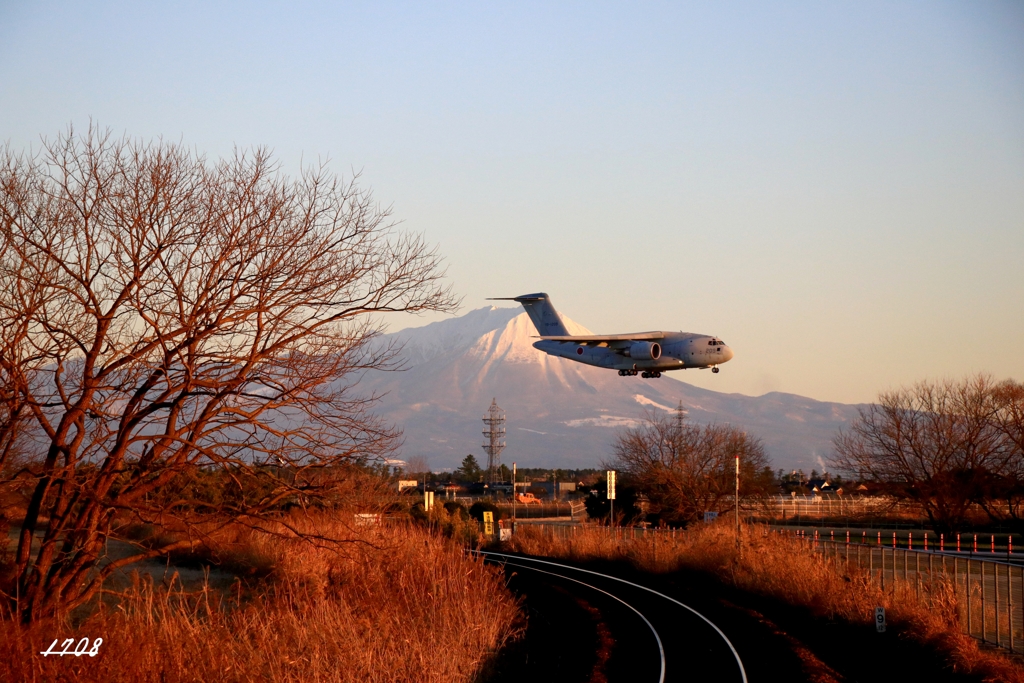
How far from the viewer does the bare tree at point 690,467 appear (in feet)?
180

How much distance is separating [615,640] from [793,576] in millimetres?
8434

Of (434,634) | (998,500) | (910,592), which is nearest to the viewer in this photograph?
(434,634)

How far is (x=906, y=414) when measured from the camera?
58500 millimetres

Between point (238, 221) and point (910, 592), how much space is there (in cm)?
1647

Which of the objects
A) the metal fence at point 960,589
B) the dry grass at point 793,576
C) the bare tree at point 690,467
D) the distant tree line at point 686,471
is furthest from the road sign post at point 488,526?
the metal fence at point 960,589

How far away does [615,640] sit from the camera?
1958 cm

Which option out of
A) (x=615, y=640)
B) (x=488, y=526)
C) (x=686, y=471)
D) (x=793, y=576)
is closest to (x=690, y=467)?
(x=686, y=471)

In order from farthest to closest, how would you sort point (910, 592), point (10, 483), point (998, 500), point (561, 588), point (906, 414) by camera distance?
point (906, 414) → point (998, 500) → point (561, 588) → point (910, 592) → point (10, 483)

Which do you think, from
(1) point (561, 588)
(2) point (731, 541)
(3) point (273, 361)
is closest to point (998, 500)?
(2) point (731, 541)

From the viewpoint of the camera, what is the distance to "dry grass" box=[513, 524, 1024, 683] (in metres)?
17.4

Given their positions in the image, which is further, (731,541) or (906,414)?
(906,414)

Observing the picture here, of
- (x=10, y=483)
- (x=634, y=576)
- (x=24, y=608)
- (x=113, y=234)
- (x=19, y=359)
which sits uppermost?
(x=113, y=234)

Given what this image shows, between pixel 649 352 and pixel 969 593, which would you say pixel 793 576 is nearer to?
pixel 969 593

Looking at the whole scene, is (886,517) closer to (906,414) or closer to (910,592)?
(906,414)
